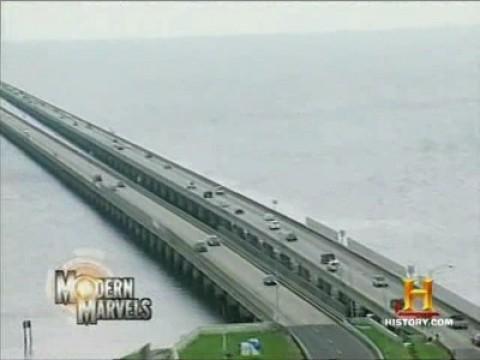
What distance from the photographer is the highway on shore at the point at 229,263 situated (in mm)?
9773

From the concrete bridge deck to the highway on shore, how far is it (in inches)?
16.2

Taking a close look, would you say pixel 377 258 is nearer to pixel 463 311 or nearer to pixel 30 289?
pixel 463 311

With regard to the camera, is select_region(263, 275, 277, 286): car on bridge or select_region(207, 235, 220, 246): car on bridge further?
select_region(207, 235, 220, 246): car on bridge

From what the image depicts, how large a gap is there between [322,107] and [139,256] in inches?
716

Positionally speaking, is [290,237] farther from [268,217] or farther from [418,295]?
[418,295]

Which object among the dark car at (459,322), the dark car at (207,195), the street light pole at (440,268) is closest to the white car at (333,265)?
the street light pole at (440,268)

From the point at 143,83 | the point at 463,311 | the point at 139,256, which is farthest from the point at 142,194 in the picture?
the point at 143,83

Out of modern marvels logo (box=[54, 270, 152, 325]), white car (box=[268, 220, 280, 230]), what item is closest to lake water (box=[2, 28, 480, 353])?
white car (box=[268, 220, 280, 230])

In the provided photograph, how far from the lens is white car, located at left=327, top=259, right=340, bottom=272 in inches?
463

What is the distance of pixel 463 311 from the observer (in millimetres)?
9539

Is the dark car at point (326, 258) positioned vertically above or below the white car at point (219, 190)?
below

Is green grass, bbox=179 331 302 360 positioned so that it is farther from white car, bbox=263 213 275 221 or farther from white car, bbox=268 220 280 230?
white car, bbox=263 213 275 221

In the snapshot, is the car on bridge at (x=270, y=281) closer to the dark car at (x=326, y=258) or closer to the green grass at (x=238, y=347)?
the dark car at (x=326, y=258)

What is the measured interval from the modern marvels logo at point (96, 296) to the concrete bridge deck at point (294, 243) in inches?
94.4
